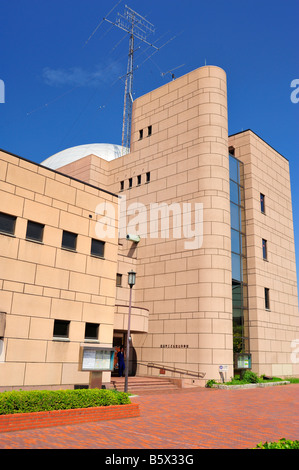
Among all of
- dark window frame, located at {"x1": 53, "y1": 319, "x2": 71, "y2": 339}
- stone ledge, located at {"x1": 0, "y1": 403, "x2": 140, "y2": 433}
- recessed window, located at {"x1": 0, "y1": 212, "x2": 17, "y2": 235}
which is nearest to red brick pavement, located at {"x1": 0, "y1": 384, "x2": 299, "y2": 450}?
stone ledge, located at {"x1": 0, "y1": 403, "x2": 140, "y2": 433}

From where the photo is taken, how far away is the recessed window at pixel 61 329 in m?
20.9

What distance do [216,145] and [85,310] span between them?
18784 millimetres

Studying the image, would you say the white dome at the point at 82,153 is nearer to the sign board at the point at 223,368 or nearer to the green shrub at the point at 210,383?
the sign board at the point at 223,368

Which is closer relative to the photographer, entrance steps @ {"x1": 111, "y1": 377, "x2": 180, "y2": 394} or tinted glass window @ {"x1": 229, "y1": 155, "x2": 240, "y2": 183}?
entrance steps @ {"x1": 111, "y1": 377, "x2": 180, "y2": 394}

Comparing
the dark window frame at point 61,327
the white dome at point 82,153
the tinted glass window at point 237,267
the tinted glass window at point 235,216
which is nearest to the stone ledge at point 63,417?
the dark window frame at point 61,327

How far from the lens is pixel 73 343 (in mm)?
21250

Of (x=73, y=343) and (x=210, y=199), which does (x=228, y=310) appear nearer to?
(x=210, y=199)

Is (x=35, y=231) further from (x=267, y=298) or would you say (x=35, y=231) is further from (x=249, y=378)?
(x=267, y=298)

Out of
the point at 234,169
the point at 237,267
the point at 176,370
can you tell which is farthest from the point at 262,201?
the point at 176,370

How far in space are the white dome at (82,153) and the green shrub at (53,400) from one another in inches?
1568

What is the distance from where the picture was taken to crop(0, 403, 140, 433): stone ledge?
11.6m

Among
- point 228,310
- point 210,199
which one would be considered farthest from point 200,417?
point 210,199

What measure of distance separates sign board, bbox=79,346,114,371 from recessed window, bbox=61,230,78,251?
6274 millimetres

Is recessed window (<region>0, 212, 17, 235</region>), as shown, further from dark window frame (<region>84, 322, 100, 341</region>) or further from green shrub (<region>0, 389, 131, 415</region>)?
green shrub (<region>0, 389, 131, 415</region>)
